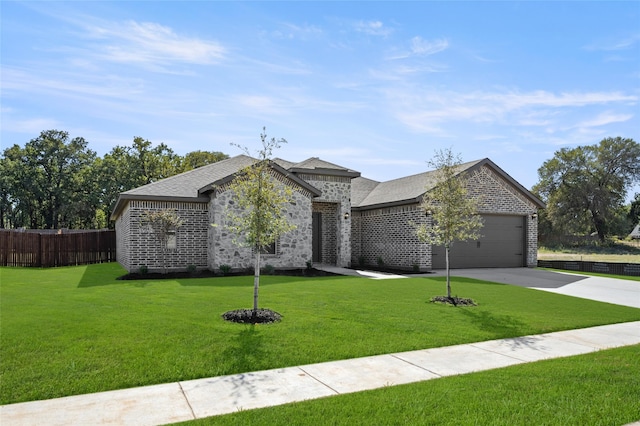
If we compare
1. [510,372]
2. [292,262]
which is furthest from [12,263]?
[510,372]

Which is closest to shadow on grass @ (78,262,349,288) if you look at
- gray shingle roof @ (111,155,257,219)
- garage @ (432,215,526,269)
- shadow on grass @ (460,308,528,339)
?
gray shingle roof @ (111,155,257,219)

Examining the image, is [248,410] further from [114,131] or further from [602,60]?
[114,131]

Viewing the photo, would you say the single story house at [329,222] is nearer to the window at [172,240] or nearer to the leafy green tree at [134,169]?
the window at [172,240]

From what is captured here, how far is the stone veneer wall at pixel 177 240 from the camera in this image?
1636 centimetres

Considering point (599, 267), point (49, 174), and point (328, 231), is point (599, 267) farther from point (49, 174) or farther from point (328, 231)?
point (49, 174)

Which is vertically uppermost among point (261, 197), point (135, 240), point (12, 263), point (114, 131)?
point (114, 131)

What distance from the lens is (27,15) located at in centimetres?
905

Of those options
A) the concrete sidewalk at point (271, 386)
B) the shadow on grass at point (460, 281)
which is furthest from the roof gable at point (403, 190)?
the concrete sidewalk at point (271, 386)

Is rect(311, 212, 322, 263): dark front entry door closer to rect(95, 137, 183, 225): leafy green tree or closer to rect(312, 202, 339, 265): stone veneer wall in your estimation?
rect(312, 202, 339, 265): stone veneer wall

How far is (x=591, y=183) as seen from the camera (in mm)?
49344

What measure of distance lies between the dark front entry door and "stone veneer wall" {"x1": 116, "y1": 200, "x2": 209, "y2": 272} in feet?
19.7

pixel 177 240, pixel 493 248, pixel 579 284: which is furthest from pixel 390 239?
pixel 177 240

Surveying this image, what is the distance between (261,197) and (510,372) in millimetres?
5166

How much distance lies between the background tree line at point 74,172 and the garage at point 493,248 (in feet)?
99.7
